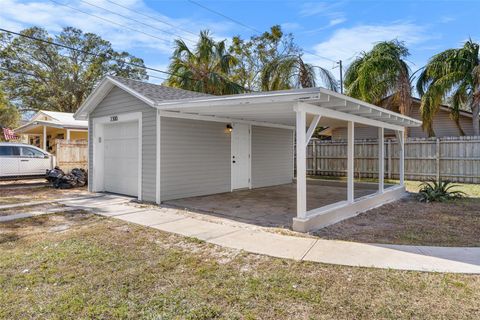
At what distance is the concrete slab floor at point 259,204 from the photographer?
664 cm

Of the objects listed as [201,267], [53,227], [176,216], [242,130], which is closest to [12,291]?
[201,267]

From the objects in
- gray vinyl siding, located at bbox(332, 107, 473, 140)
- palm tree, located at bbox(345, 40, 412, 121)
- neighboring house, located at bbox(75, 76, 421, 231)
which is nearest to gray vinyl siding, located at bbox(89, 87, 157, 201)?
neighboring house, located at bbox(75, 76, 421, 231)

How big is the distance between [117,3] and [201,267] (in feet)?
43.1

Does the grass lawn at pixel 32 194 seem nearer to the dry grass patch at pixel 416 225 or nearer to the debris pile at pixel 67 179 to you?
the debris pile at pixel 67 179

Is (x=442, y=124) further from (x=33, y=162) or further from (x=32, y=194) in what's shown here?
(x=33, y=162)

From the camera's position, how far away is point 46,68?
2689 centimetres

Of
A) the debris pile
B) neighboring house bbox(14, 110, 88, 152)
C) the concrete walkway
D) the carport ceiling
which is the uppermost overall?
neighboring house bbox(14, 110, 88, 152)

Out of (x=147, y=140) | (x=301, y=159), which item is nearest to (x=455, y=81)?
(x=301, y=159)

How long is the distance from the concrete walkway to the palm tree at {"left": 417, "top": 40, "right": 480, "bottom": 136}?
39.4 ft

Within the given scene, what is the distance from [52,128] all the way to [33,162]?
4.96 meters

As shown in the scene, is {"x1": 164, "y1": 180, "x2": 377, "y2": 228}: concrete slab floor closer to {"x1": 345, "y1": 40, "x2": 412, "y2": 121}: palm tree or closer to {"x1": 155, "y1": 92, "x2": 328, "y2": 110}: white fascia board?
{"x1": 155, "y1": 92, "x2": 328, "y2": 110}: white fascia board


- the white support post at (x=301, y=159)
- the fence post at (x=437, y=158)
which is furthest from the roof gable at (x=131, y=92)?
the fence post at (x=437, y=158)

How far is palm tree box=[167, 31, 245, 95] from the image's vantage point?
1672 centimetres

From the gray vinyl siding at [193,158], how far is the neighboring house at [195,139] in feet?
0.08
